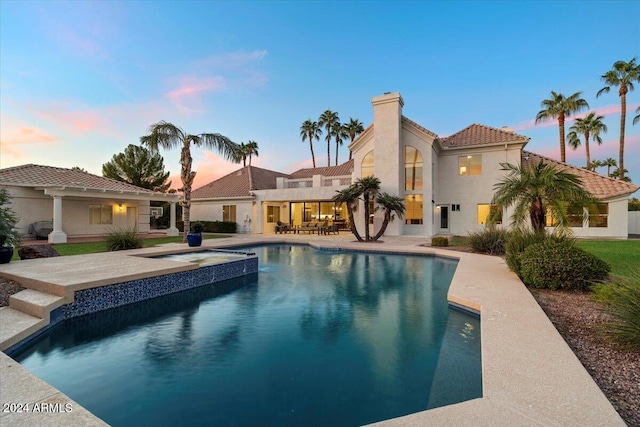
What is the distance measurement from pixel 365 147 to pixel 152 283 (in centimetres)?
1899

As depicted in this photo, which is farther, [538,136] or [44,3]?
[538,136]

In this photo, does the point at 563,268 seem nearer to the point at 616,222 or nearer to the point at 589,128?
the point at 616,222

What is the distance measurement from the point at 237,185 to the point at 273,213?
438 cm

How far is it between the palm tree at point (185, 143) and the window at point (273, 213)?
31.7 feet

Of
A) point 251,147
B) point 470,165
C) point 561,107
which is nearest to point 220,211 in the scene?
point 470,165

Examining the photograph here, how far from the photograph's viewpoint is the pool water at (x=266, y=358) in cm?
365

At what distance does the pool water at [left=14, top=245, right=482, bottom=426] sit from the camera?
3646 millimetres

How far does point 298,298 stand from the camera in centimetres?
827

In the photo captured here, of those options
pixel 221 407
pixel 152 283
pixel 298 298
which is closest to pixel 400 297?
pixel 298 298

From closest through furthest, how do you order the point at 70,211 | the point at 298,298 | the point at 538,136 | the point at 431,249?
the point at 298,298, the point at 431,249, the point at 70,211, the point at 538,136

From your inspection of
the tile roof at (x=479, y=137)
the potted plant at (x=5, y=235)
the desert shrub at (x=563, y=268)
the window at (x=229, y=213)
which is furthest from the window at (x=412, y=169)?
the potted plant at (x=5, y=235)

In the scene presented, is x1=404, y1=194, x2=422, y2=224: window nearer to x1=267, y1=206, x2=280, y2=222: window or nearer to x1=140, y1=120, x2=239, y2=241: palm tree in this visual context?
x1=267, y1=206, x2=280, y2=222: window

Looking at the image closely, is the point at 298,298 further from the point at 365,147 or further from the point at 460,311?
the point at 365,147

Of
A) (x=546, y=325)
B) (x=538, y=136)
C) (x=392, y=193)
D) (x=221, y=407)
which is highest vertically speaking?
(x=538, y=136)
